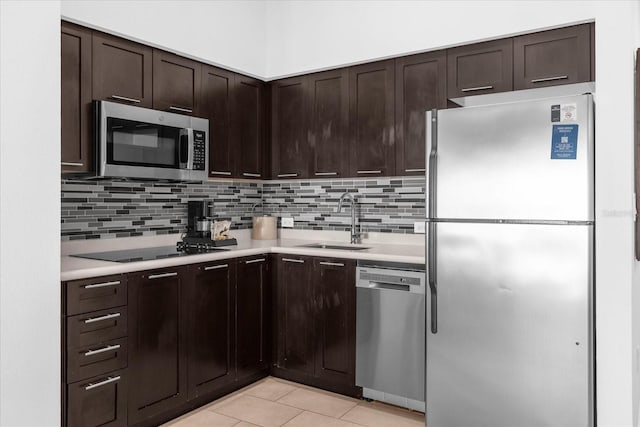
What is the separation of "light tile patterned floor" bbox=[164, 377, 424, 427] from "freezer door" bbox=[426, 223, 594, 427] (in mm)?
392

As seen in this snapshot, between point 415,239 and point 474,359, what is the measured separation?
48.7 inches

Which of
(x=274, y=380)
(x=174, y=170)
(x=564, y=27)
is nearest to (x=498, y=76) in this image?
(x=564, y=27)

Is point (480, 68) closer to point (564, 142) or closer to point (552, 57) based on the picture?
point (552, 57)

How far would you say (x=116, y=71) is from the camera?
2.97 metres

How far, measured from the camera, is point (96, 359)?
2.49m

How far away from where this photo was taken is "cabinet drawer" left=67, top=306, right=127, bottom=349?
2387mm

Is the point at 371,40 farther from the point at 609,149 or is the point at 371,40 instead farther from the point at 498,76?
the point at 609,149

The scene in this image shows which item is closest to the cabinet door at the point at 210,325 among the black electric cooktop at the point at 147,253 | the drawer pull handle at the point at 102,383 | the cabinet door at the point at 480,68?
the black electric cooktop at the point at 147,253

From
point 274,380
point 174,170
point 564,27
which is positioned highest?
point 564,27

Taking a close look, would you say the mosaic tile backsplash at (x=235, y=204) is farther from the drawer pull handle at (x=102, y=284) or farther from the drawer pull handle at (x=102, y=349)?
the drawer pull handle at (x=102, y=349)

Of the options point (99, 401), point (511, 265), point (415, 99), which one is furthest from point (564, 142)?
point (99, 401)

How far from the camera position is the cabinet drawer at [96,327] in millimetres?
2387

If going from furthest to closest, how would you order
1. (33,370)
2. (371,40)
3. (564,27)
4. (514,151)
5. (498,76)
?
A: (371,40)
(498,76)
(564,27)
(514,151)
(33,370)

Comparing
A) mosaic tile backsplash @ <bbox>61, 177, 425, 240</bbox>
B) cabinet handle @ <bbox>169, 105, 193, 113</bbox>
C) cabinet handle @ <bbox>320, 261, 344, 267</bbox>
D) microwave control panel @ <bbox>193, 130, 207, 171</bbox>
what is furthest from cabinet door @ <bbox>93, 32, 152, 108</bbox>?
cabinet handle @ <bbox>320, 261, 344, 267</bbox>
